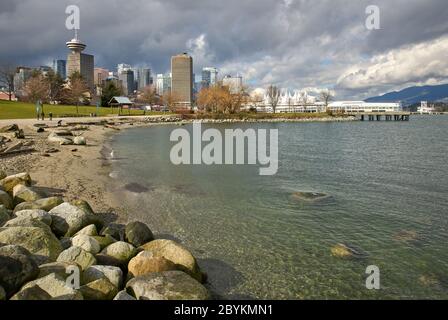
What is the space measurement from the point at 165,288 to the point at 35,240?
154 inches

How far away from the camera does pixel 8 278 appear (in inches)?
261

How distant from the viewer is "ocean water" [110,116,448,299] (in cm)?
887

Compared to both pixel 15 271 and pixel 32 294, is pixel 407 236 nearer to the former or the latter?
pixel 32 294

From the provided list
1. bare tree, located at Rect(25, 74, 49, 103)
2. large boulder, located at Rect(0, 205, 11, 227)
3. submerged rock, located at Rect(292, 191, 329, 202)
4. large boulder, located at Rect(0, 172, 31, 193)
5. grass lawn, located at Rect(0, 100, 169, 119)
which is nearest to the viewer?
large boulder, located at Rect(0, 205, 11, 227)

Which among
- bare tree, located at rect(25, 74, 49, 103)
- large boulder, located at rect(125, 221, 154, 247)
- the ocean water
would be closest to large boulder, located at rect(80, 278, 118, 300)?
the ocean water

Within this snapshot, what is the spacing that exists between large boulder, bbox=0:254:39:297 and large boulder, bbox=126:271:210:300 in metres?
1.97

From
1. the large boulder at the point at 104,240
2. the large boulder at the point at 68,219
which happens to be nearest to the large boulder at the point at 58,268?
the large boulder at the point at 104,240

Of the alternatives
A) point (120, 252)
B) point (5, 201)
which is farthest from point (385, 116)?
point (120, 252)

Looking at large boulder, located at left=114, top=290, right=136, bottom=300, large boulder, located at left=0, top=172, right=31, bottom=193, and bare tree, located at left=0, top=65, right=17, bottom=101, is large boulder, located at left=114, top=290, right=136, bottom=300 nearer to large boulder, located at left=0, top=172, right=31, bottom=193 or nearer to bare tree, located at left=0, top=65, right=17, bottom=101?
large boulder, located at left=0, top=172, right=31, bottom=193

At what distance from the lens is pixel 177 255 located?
870cm
